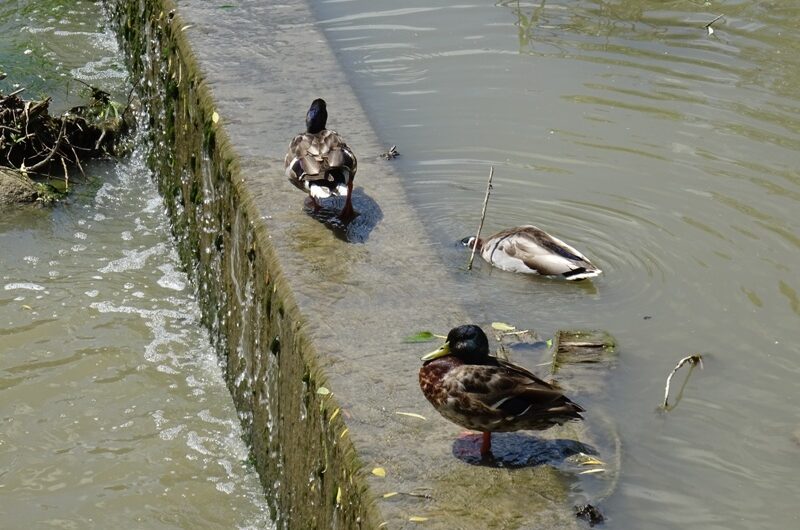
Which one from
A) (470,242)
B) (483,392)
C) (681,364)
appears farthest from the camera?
(470,242)

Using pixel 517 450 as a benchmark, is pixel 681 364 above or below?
below

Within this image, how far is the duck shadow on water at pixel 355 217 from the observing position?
20.4 feet

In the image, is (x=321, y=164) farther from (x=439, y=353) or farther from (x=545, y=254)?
(x=439, y=353)

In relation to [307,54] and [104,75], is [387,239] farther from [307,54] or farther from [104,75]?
[104,75]

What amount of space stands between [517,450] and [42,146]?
5.80 m

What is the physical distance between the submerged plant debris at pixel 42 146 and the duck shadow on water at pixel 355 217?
319 centimetres

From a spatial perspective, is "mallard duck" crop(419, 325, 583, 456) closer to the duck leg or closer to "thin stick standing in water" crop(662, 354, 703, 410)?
the duck leg

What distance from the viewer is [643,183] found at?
7883 millimetres

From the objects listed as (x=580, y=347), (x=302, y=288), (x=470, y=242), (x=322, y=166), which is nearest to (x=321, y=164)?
(x=322, y=166)

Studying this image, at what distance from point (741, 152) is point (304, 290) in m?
3.80

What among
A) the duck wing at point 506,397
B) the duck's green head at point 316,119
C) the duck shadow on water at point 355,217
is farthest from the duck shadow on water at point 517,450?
the duck's green head at point 316,119

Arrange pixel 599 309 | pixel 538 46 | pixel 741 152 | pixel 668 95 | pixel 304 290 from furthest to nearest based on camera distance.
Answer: pixel 538 46 < pixel 668 95 < pixel 741 152 < pixel 599 309 < pixel 304 290

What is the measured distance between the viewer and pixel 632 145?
27.3 ft

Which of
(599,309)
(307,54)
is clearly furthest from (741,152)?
(307,54)
